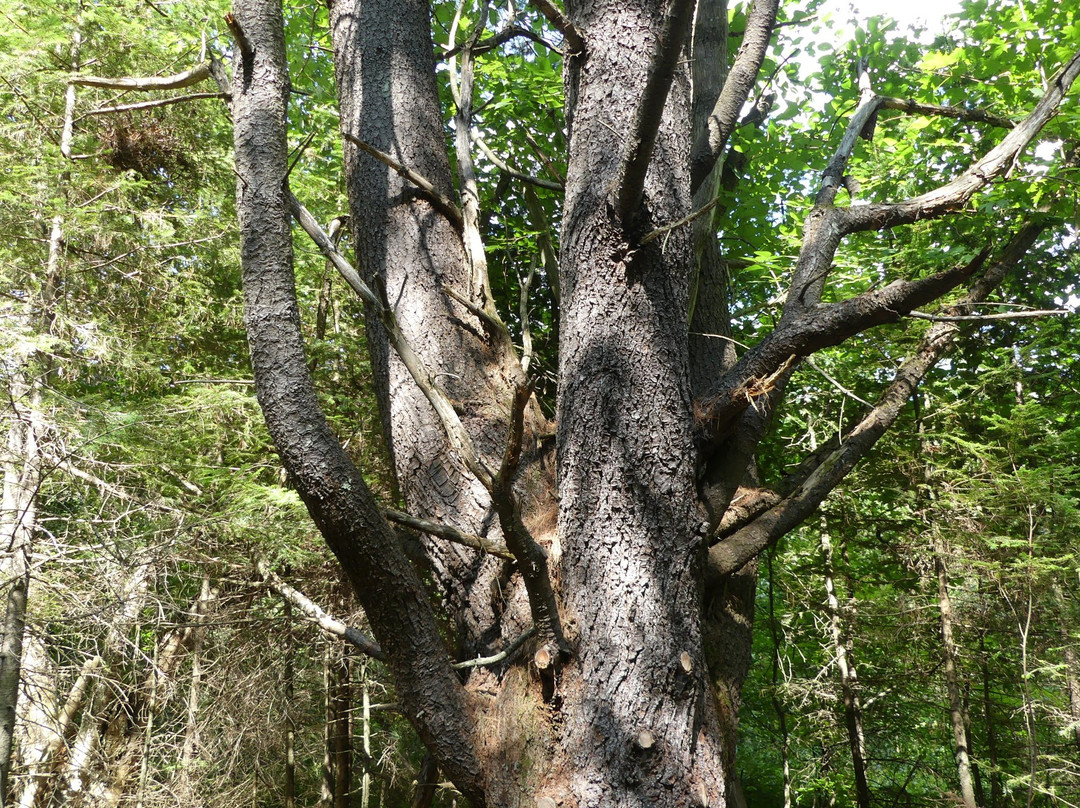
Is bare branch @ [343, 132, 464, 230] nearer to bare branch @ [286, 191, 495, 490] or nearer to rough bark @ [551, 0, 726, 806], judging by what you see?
bare branch @ [286, 191, 495, 490]

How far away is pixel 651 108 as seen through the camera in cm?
188

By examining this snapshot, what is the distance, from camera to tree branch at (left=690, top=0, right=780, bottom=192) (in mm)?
2941

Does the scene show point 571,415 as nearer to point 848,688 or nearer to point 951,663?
point 951,663

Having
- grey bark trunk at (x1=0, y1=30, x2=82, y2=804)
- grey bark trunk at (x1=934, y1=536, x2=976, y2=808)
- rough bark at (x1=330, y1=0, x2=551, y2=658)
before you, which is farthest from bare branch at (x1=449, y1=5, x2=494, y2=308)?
grey bark trunk at (x1=934, y1=536, x2=976, y2=808)

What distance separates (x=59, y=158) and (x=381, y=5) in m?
4.71

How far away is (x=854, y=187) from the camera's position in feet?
11.4

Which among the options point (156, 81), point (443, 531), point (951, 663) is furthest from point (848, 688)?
point (156, 81)

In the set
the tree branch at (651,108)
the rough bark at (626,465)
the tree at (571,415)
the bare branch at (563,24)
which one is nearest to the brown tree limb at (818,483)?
the tree at (571,415)

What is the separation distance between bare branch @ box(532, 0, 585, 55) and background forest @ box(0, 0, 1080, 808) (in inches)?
53.8

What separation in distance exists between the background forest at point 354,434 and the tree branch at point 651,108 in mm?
1663

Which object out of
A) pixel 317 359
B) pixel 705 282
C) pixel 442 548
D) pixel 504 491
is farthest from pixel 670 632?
pixel 317 359

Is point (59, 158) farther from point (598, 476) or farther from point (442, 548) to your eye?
point (598, 476)

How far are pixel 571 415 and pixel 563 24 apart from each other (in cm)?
122

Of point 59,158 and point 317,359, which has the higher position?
point 59,158
